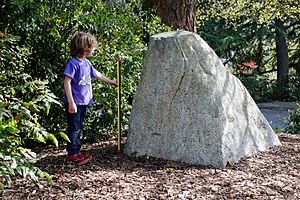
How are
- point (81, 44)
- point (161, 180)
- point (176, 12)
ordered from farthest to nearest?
point (176, 12), point (81, 44), point (161, 180)

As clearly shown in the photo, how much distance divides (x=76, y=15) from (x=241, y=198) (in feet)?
10.5

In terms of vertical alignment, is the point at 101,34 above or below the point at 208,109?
above

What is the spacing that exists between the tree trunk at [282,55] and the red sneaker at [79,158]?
16.9m

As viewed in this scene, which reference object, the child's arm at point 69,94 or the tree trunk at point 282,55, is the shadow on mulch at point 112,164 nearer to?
the child's arm at point 69,94

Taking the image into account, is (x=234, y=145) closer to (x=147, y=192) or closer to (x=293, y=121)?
(x=147, y=192)

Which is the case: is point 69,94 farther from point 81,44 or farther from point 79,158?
point 79,158

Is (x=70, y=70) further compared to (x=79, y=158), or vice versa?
(x=79, y=158)

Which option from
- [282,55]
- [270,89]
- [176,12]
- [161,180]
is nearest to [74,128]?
[161,180]

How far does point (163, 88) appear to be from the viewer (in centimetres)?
502

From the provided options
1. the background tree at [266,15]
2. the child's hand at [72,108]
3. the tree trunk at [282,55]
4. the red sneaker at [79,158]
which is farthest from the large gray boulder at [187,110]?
the tree trunk at [282,55]

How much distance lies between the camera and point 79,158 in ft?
16.0

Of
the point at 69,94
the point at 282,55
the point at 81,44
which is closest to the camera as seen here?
the point at 69,94

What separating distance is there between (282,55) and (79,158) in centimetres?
1757

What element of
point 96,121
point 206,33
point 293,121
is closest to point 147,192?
point 96,121
